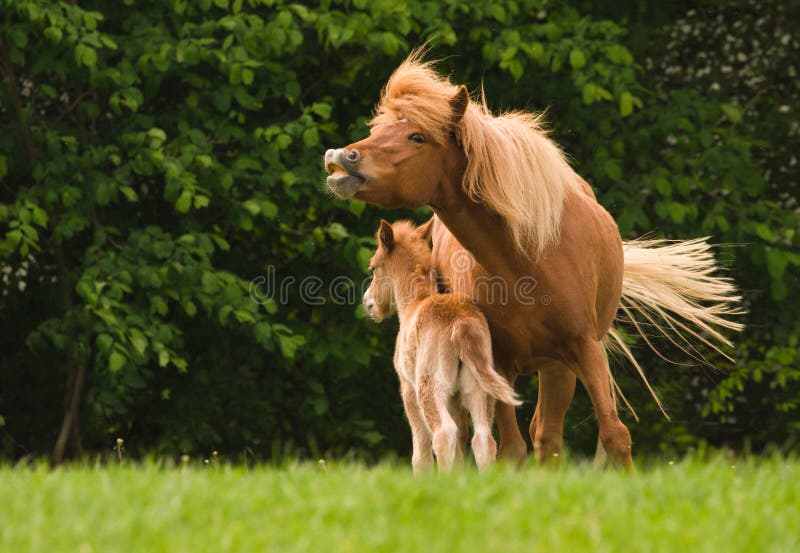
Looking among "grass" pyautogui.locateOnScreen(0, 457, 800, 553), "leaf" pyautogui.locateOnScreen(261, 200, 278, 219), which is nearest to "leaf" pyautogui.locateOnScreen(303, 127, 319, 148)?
"leaf" pyautogui.locateOnScreen(261, 200, 278, 219)

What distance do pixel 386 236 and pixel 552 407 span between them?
1519 mm

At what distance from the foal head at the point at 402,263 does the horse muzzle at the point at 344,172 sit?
1.22 metres

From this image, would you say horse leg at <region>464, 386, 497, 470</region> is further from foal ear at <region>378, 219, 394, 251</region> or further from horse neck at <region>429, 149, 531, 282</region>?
foal ear at <region>378, 219, 394, 251</region>

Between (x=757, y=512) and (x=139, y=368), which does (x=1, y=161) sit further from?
(x=757, y=512)

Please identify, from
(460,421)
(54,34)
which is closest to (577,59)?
(54,34)

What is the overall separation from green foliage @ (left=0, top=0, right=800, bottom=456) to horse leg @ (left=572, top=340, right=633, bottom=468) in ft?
11.9

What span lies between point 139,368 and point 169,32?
2.78 metres

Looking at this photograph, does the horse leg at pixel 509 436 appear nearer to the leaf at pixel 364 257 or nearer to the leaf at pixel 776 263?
the leaf at pixel 364 257

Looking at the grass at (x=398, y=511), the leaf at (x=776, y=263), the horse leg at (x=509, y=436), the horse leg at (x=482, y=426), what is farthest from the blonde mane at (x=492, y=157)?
the leaf at (x=776, y=263)

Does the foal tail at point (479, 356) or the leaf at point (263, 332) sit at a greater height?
the leaf at point (263, 332)

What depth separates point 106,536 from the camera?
3928 mm

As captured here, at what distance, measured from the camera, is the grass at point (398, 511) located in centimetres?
391

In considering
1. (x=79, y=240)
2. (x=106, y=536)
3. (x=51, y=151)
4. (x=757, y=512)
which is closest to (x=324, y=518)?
(x=106, y=536)

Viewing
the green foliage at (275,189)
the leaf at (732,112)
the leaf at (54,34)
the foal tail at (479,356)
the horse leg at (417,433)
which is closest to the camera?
the foal tail at (479,356)
